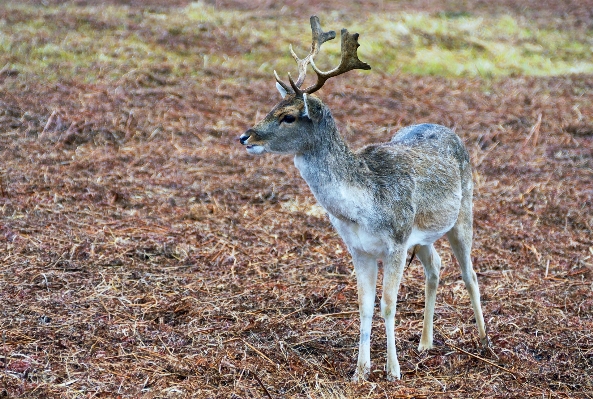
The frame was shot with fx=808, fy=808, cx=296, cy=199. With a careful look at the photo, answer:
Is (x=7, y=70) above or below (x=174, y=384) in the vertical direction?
above

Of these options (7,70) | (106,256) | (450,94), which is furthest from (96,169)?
(450,94)

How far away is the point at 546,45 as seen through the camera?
60.0 feet

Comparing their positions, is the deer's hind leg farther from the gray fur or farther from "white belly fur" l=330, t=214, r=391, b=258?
"white belly fur" l=330, t=214, r=391, b=258

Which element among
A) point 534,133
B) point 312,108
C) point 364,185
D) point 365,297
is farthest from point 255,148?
point 534,133

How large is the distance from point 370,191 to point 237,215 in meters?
3.54

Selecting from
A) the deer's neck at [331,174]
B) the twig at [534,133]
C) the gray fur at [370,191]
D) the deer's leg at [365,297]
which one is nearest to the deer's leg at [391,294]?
the gray fur at [370,191]

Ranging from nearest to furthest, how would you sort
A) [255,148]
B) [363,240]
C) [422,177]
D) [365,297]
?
[255,148], [363,240], [365,297], [422,177]

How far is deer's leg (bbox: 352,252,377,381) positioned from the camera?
5.71 meters

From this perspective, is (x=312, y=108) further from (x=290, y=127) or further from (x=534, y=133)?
(x=534, y=133)

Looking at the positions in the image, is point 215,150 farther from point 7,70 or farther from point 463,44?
point 463,44

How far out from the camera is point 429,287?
21.2 ft

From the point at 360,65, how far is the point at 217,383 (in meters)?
2.39

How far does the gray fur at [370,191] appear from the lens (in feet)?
17.9

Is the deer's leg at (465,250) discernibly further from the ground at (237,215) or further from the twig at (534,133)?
the twig at (534,133)
